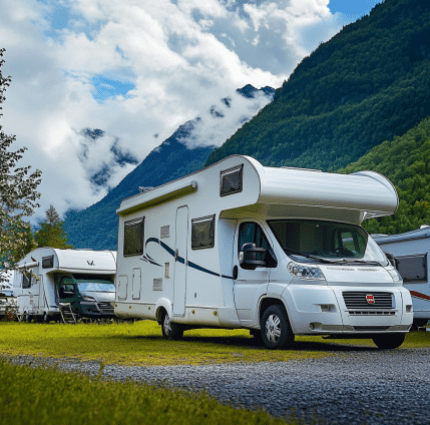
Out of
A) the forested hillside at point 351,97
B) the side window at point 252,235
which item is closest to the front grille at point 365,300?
the side window at point 252,235

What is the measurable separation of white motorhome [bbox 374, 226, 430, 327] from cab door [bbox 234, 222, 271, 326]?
211 inches

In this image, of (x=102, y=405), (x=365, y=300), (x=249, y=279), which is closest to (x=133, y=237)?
(x=249, y=279)

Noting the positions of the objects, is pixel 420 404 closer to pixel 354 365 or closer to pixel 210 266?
pixel 354 365

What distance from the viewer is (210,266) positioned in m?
11.1

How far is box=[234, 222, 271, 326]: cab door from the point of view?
10195 mm

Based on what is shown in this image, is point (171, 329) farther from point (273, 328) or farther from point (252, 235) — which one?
point (273, 328)

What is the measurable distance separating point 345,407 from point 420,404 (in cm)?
60

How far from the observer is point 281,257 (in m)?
9.87

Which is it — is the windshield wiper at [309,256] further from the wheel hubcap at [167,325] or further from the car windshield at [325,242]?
the wheel hubcap at [167,325]

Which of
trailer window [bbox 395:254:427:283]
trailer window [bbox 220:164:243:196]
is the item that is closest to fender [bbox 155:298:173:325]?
trailer window [bbox 220:164:243:196]

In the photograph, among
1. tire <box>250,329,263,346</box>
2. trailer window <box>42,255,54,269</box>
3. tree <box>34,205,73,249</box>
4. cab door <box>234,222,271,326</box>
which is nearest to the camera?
cab door <box>234,222,271,326</box>

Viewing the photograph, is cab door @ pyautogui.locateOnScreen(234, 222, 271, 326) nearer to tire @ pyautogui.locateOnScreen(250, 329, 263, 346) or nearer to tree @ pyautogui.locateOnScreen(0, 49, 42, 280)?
tire @ pyautogui.locateOnScreen(250, 329, 263, 346)

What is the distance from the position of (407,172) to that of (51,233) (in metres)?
39.2

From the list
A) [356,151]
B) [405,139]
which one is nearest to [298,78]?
[356,151]
